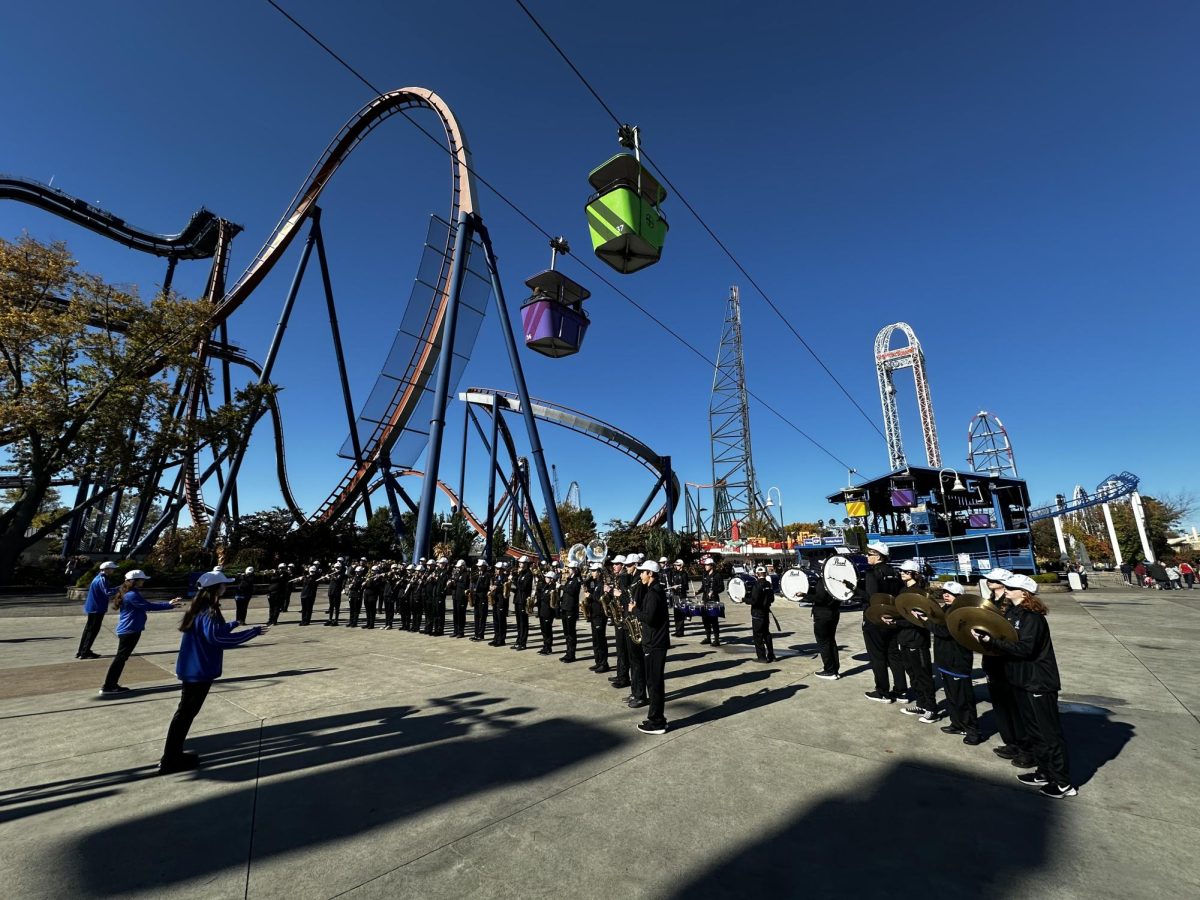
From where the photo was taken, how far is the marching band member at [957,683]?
555 cm

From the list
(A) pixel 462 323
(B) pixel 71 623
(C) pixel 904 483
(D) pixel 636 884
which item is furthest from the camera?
(C) pixel 904 483

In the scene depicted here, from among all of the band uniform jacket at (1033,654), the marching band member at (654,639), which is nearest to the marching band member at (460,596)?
the marching band member at (654,639)

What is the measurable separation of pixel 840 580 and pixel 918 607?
242 cm

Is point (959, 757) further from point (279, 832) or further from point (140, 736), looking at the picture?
point (140, 736)

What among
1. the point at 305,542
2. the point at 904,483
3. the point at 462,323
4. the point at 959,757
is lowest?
the point at 959,757

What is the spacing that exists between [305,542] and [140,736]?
26.1m

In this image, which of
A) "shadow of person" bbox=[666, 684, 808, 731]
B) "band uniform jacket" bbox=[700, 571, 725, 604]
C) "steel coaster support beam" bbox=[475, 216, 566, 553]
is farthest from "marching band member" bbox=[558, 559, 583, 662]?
"steel coaster support beam" bbox=[475, 216, 566, 553]

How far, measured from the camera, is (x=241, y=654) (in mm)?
10773

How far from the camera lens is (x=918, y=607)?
612 centimetres

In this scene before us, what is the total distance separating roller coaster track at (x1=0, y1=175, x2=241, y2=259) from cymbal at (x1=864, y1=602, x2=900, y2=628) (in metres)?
45.1

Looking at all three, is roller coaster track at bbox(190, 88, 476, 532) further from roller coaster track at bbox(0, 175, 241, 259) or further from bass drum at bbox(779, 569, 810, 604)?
bass drum at bbox(779, 569, 810, 604)

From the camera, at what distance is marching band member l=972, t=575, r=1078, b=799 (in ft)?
13.7

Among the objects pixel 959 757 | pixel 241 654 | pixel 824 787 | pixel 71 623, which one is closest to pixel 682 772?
pixel 824 787

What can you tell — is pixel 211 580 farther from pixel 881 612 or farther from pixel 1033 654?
pixel 881 612
